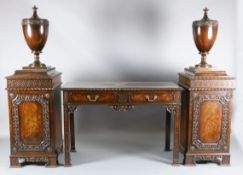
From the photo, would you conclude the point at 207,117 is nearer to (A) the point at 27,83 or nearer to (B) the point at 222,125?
(B) the point at 222,125

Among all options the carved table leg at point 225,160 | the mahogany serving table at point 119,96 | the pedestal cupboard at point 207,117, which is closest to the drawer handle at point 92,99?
the mahogany serving table at point 119,96

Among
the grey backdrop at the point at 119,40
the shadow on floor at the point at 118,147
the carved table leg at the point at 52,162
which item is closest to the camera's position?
the carved table leg at the point at 52,162

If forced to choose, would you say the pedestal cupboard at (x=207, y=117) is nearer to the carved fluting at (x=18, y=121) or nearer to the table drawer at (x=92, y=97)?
the table drawer at (x=92, y=97)

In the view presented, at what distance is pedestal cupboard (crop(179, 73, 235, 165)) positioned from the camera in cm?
259

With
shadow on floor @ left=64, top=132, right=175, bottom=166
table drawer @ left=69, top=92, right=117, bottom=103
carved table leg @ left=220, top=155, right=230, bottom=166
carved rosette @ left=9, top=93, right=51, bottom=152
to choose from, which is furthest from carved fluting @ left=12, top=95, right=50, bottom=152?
carved table leg @ left=220, top=155, right=230, bottom=166

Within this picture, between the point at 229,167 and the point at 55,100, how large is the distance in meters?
1.61

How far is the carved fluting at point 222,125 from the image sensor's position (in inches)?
103

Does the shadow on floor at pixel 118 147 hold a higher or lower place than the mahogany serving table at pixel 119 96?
lower

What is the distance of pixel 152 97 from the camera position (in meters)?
2.61

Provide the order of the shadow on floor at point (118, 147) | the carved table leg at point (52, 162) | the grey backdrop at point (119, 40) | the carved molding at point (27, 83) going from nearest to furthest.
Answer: the carved molding at point (27, 83) → the carved table leg at point (52, 162) → the shadow on floor at point (118, 147) → the grey backdrop at point (119, 40)

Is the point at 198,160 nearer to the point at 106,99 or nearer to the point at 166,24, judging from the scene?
the point at 106,99

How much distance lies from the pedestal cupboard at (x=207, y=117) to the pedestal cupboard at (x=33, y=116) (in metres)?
1.15

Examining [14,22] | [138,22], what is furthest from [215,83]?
[14,22]

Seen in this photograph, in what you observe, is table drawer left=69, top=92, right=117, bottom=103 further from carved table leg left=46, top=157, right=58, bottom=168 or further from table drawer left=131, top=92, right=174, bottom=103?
carved table leg left=46, top=157, right=58, bottom=168
